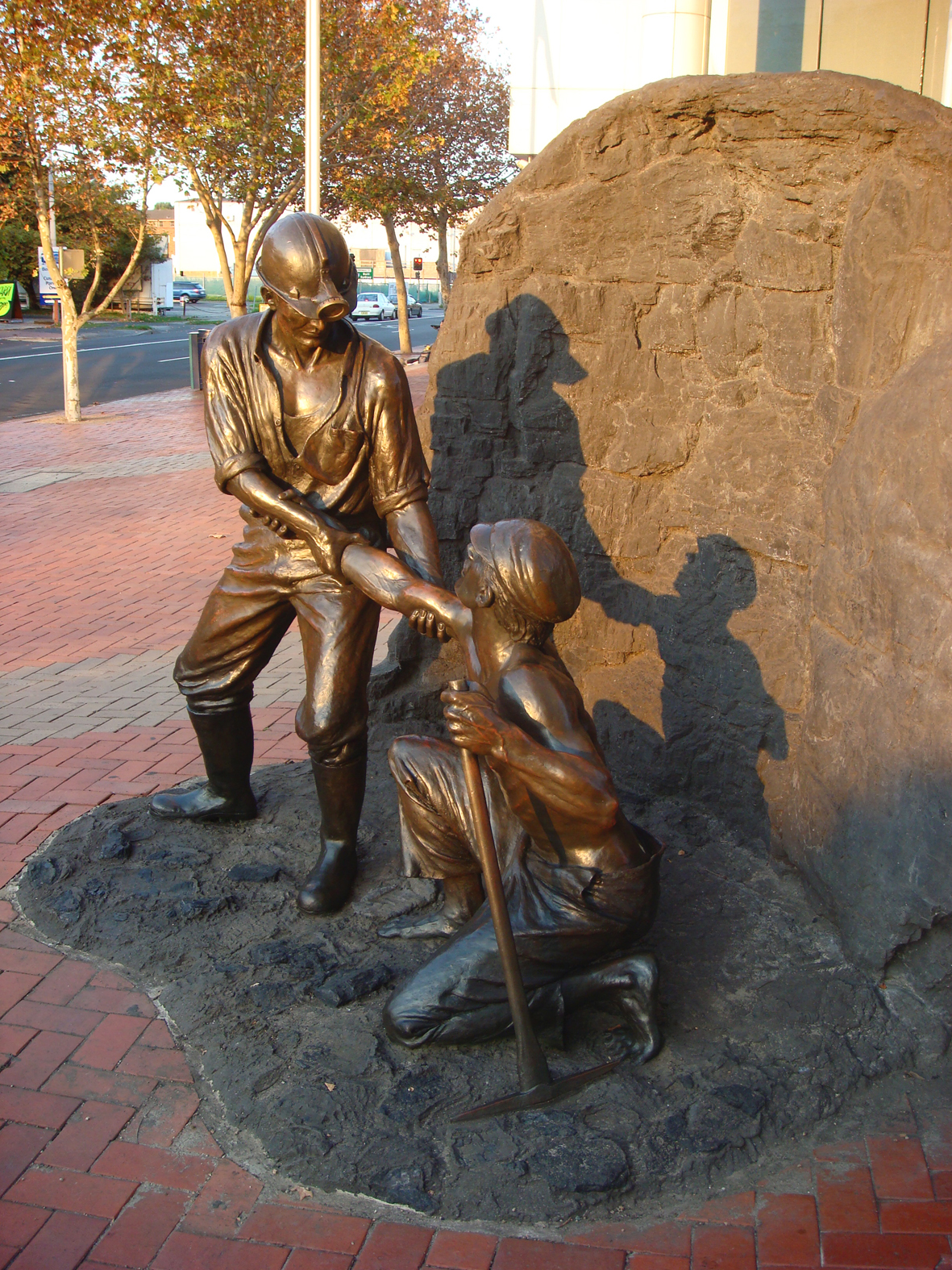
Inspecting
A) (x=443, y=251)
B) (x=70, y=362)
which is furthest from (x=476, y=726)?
(x=443, y=251)

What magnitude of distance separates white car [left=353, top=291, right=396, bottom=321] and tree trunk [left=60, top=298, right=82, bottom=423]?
2977 cm

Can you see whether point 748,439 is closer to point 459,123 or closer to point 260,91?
point 260,91

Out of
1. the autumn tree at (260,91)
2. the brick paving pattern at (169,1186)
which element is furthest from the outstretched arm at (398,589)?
the autumn tree at (260,91)

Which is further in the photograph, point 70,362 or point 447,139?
point 447,139

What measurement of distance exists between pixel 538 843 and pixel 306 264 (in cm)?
176

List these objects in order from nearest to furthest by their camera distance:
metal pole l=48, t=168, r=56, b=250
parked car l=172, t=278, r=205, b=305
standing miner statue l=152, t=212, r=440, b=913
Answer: standing miner statue l=152, t=212, r=440, b=913 → metal pole l=48, t=168, r=56, b=250 → parked car l=172, t=278, r=205, b=305

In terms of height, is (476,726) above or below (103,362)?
below

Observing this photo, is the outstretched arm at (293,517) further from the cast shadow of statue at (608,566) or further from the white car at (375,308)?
the white car at (375,308)

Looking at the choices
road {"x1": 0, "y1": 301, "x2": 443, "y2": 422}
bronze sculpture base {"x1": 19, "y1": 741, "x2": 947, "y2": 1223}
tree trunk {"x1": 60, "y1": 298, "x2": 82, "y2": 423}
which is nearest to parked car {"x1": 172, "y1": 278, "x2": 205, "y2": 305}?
road {"x1": 0, "y1": 301, "x2": 443, "y2": 422}

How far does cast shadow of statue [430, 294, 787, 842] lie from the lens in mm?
4145

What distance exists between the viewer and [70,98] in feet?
48.5

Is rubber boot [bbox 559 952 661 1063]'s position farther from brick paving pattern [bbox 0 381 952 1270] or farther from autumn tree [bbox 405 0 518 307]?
autumn tree [bbox 405 0 518 307]

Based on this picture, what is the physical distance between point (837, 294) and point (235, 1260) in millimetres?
3167

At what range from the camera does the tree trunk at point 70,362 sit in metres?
16.4
